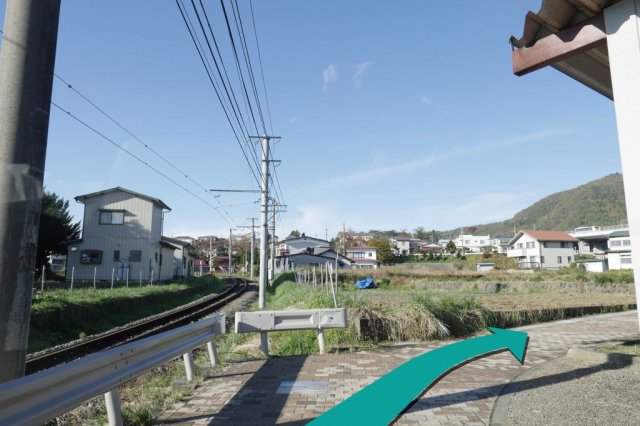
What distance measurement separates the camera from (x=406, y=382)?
529 centimetres

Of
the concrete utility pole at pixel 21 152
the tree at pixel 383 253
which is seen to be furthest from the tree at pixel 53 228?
the tree at pixel 383 253

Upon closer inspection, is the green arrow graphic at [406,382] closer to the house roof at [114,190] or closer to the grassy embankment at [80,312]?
the grassy embankment at [80,312]

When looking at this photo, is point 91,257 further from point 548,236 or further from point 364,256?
point 548,236

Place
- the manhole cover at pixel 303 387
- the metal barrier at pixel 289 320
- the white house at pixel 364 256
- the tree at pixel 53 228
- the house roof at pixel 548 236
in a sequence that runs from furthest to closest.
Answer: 1. the white house at pixel 364 256
2. the house roof at pixel 548 236
3. the tree at pixel 53 228
4. the metal barrier at pixel 289 320
5. the manhole cover at pixel 303 387

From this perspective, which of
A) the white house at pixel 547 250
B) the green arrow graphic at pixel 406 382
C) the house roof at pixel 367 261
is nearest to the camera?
the green arrow graphic at pixel 406 382

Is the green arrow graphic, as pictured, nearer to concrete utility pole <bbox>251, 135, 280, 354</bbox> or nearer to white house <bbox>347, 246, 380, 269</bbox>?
concrete utility pole <bbox>251, 135, 280, 354</bbox>

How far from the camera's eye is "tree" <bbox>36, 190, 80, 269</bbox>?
32.2 meters

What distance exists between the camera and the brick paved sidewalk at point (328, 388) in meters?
4.41

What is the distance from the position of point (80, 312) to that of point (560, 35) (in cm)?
1657

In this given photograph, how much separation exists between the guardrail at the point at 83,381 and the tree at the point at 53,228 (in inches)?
1222

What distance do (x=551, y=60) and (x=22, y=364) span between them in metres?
5.26

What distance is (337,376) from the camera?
609 centimetres

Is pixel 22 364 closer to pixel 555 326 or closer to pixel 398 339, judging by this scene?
pixel 398 339

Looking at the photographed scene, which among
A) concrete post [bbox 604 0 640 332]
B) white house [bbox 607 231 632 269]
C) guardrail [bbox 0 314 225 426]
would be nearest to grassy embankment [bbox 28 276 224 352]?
guardrail [bbox 0 314 225 426]
